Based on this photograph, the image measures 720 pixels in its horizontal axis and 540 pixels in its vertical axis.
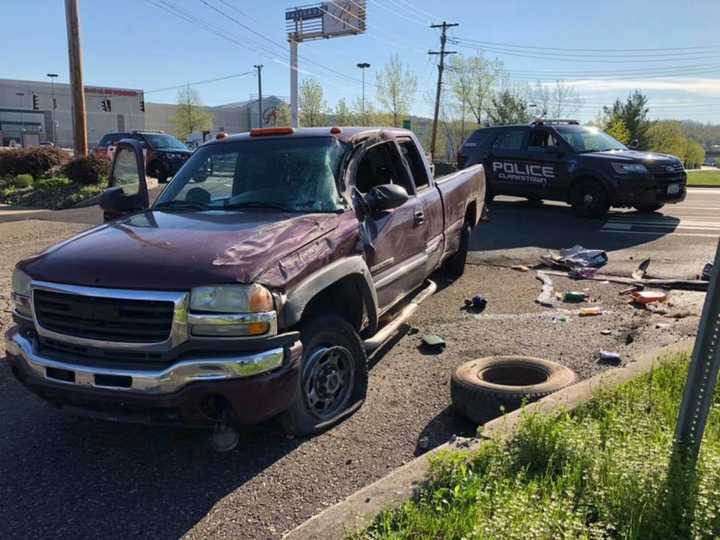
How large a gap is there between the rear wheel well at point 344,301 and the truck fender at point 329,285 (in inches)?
1.6

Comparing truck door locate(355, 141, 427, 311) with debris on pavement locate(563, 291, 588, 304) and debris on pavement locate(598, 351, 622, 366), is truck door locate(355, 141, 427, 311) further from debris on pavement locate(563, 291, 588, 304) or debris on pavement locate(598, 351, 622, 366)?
debris on pavement locate(563, 291, 588, 304)

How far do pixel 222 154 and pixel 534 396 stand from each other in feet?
10.1

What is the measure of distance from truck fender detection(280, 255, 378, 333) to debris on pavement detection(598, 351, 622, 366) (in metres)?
1.91

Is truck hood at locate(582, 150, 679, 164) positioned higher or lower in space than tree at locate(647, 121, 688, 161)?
lower

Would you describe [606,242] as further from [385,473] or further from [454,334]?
[385,473]

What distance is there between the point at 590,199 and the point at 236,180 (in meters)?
9.16

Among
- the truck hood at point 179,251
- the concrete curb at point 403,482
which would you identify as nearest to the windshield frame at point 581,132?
the concrete curb at point 403,482

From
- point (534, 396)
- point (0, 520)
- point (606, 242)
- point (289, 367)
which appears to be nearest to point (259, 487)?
point (289, 367)

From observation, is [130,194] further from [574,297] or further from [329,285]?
[574,297]

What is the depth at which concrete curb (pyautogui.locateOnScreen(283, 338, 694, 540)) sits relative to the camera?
261cm

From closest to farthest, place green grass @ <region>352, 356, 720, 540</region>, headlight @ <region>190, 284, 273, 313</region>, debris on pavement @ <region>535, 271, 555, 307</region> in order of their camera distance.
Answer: green grass @ <region>352, 356, 720, 540</region>, headlight @ <region>190, 284, 273, 313</region>, debris on pavement @ <region>535, 271, 555, 307</region>

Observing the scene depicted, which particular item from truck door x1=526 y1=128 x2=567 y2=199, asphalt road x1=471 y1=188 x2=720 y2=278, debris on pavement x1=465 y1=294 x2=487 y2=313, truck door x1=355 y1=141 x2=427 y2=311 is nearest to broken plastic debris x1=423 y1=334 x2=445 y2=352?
truck door x1=355 y1=141 x2=427 y2=311

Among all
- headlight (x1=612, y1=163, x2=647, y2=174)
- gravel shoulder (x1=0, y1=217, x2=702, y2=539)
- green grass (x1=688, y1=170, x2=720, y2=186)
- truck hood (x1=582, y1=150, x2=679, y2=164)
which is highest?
truck hood (x1=582, y1=150, x2=679, y2=164)

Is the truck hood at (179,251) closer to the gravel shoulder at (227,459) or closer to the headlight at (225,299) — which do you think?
the headlight at (225,299)
